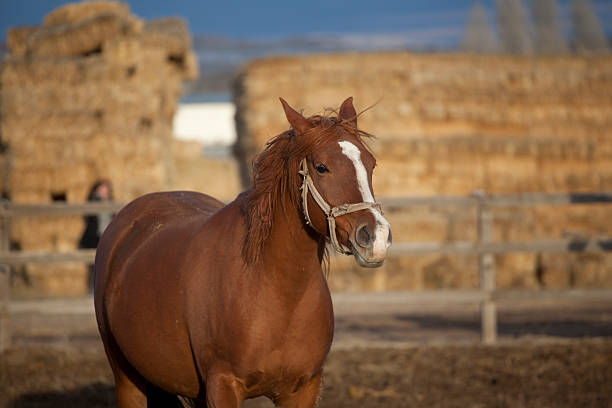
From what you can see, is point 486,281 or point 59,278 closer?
point 486,281

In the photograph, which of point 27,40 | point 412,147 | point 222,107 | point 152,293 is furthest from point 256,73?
point 222,107

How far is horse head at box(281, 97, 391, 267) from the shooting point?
271 cm

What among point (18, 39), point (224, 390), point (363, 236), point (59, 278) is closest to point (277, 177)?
point (363, 236)

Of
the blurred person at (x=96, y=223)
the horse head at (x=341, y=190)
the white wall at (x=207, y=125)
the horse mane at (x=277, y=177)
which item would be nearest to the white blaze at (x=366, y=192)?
the horse head at (x=341, y=190)

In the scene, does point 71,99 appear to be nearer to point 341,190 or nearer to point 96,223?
point 96,223

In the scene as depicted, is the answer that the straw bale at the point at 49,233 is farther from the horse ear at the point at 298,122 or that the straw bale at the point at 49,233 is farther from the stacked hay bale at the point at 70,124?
the horse ear at the point at 298,122

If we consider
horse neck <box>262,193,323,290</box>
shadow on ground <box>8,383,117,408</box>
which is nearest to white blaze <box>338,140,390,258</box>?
horse neck <box>262,193,323,290</box>

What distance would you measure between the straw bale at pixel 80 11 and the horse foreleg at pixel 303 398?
33.2ft

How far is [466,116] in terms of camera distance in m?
19.2

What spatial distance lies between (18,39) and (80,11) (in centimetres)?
111

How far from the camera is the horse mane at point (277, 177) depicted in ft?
9.87

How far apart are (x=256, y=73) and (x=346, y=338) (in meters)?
11.5

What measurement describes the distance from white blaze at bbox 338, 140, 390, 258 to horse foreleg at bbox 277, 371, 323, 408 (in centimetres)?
82

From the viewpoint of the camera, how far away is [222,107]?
156 ft
